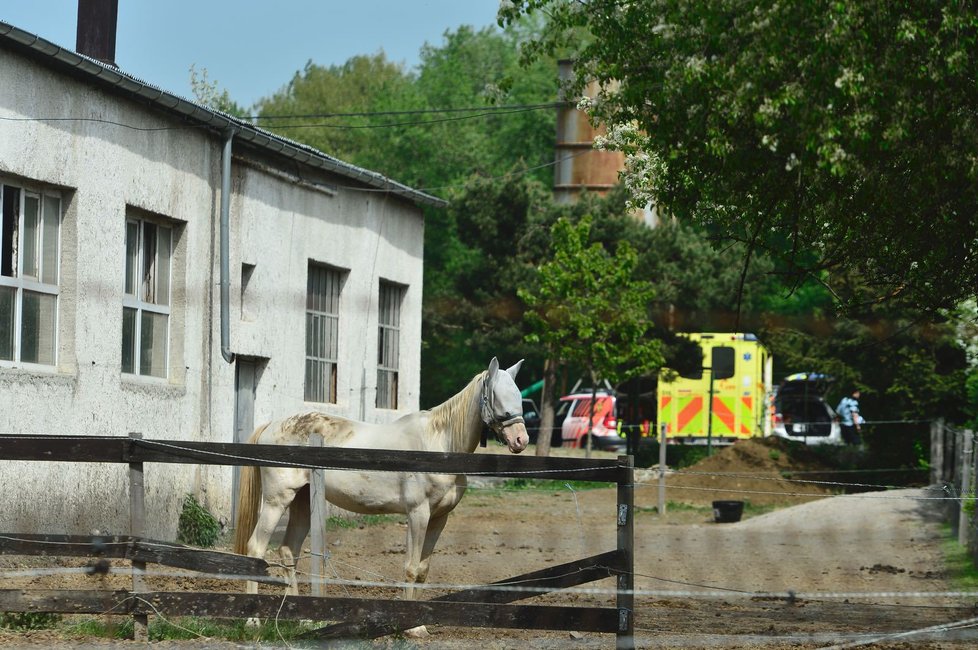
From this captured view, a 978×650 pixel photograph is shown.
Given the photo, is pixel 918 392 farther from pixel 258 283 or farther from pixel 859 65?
pixel 859 65

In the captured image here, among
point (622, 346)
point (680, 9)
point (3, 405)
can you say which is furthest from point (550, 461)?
point (622, 346)

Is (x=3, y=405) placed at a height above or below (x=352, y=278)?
below

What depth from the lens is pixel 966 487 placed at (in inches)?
593

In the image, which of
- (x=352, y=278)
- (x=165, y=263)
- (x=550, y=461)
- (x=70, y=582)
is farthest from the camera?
(x=352, y=278)

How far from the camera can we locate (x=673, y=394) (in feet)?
122

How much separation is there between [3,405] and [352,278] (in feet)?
27.4

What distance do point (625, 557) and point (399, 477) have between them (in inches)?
112

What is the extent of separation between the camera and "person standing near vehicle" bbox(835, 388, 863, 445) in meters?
30.5

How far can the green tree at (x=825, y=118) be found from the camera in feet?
28.3

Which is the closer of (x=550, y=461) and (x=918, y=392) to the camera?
(x=550, y=461)

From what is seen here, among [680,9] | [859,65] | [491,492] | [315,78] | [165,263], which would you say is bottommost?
[491,492]

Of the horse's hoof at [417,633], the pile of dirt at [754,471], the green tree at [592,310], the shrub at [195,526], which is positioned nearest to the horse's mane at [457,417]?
the horse's hoof at [417,633]

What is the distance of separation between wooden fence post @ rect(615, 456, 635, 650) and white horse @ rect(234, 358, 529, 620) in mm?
1928

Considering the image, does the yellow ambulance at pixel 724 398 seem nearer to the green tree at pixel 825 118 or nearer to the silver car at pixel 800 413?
the silver car at pixel 800 413
